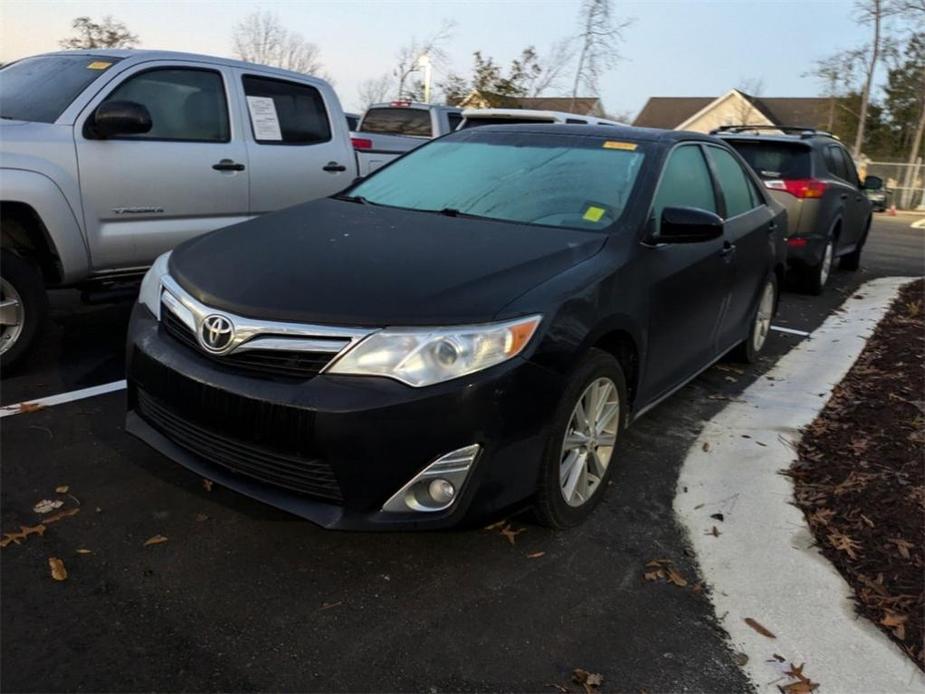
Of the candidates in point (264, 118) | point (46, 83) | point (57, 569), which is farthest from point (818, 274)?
point (57, 569)

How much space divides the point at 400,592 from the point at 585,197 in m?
2.06

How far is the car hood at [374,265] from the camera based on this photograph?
2637 millimetres

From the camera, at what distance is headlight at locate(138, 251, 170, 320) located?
3141mm

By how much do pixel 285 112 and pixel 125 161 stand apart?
5.18ft

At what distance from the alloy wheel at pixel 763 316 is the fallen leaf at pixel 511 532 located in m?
3.15

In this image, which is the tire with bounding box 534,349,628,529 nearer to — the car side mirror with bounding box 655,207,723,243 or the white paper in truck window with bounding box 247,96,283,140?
the car side mirror with bounding box 655,207,723,243

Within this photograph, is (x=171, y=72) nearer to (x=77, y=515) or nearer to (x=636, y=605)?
(x=77, y=515)

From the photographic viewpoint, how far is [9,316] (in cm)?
428

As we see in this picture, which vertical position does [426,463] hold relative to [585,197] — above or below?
below

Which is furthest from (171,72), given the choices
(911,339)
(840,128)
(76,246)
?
(840,128)

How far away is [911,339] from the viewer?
660 centimetres

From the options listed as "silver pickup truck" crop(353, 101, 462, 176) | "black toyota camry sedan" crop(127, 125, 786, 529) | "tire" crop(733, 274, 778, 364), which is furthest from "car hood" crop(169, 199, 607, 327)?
"silver pickup truck" crop(353, 101, 462, 176)

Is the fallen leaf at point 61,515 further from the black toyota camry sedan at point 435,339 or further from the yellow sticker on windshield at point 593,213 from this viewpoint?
the yellow sticker on windshield at point 593,213

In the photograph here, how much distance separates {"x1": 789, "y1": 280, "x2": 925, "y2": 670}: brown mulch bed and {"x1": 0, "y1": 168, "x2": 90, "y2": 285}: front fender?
4288mm
